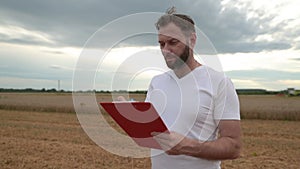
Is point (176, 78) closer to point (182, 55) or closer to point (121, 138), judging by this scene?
point (182, 55)

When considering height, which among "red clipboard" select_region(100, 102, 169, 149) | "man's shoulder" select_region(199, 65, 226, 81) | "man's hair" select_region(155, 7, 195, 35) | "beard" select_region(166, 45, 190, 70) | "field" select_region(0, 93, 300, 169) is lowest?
"field" select_region(0, 93, 300, 169)

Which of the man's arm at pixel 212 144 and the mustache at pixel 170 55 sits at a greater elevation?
the mustache at pixel 170 55

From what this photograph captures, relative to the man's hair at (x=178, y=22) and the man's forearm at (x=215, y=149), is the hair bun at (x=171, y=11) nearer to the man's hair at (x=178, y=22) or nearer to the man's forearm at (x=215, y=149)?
the man's hair at (x=178, y=22)

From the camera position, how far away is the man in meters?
1.94

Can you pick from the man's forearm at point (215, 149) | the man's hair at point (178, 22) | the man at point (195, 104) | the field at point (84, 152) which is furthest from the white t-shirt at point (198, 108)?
the field at point (84, 152)

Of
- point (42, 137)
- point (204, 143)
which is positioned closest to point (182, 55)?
point (204, 143)

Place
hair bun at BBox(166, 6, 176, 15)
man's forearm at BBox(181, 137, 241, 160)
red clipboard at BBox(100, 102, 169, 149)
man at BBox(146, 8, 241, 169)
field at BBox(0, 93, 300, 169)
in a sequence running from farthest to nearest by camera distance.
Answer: field at BBox(0, 93, 300, 169), hair bun at BBox(166, 6, 176, 15), man at BBox(146, 8, 241, 169), man's forearm at BBox(181, 137, 241, 160), red clipboard at BBox(100, 102, 169, 149)

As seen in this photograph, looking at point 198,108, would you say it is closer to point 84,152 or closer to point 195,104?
point 195,104

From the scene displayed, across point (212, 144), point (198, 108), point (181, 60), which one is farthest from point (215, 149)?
point (181, 60)

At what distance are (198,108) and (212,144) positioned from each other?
211mm

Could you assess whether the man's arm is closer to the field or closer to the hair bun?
the hair bun

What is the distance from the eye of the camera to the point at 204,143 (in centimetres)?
187

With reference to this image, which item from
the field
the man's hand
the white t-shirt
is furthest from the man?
the field

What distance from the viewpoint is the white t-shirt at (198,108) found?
1971 millimetres
